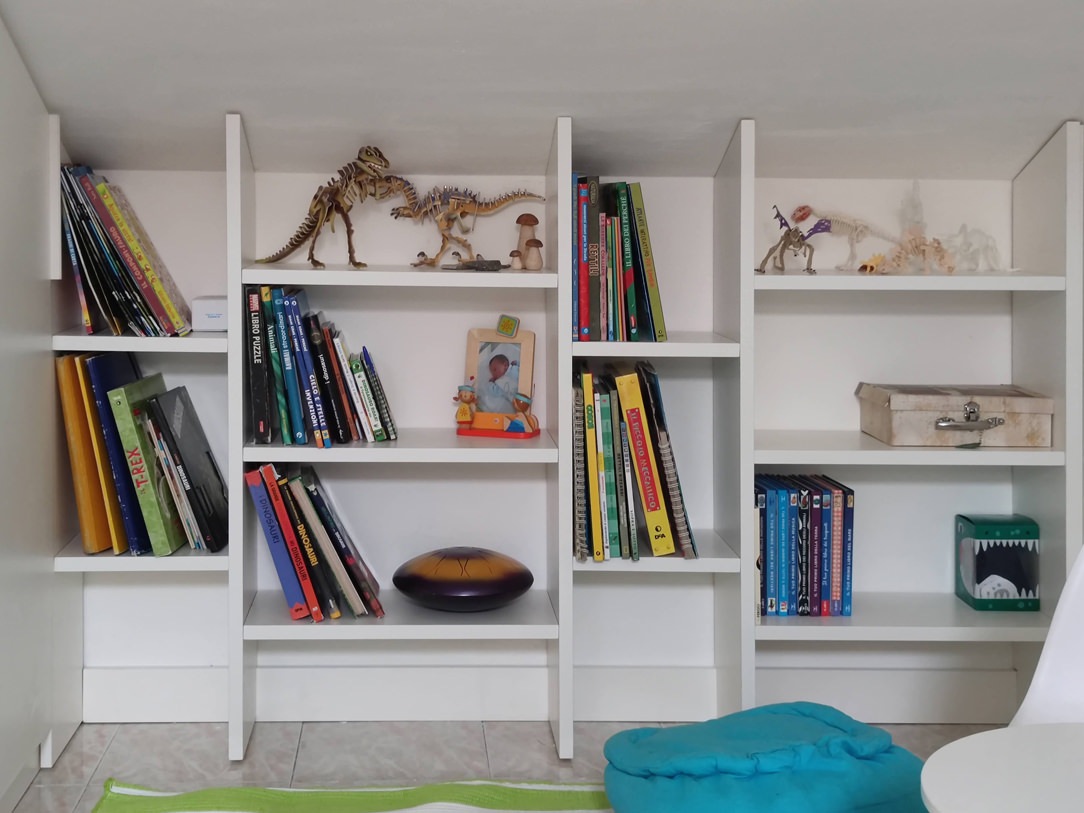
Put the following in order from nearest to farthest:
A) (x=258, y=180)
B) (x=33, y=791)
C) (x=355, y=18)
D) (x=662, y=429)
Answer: (x=355, y=18) → (x=33, y=791) → (x=662, y=429) → (x=258, y=180)

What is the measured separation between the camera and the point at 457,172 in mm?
Result: 2309

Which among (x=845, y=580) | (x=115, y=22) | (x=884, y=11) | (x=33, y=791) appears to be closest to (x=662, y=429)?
(x=845, y=580)

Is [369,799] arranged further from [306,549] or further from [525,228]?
[525,228]

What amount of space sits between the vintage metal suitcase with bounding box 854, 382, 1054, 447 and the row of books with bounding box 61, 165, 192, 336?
4.83 ft

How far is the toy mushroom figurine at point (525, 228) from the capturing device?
222 cm

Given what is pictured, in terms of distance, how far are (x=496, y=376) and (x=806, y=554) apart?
2.51 ft

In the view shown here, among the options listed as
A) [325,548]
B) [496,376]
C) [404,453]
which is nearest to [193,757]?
[325,548]

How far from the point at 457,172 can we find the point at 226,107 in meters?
0.52

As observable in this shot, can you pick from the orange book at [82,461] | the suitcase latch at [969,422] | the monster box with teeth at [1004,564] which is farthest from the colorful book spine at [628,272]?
the orange book at [82,461]

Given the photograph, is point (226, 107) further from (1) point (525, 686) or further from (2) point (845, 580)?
(2) point (845, 580)

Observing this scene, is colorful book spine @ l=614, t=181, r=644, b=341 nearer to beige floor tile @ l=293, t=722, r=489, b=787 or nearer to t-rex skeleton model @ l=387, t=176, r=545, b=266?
t-rex skeleton model @ l=387, t=176, r=545, b=266

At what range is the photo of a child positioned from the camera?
90.1 inches

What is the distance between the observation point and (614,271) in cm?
210

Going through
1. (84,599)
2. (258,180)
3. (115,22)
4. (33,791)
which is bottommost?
(33,791)
